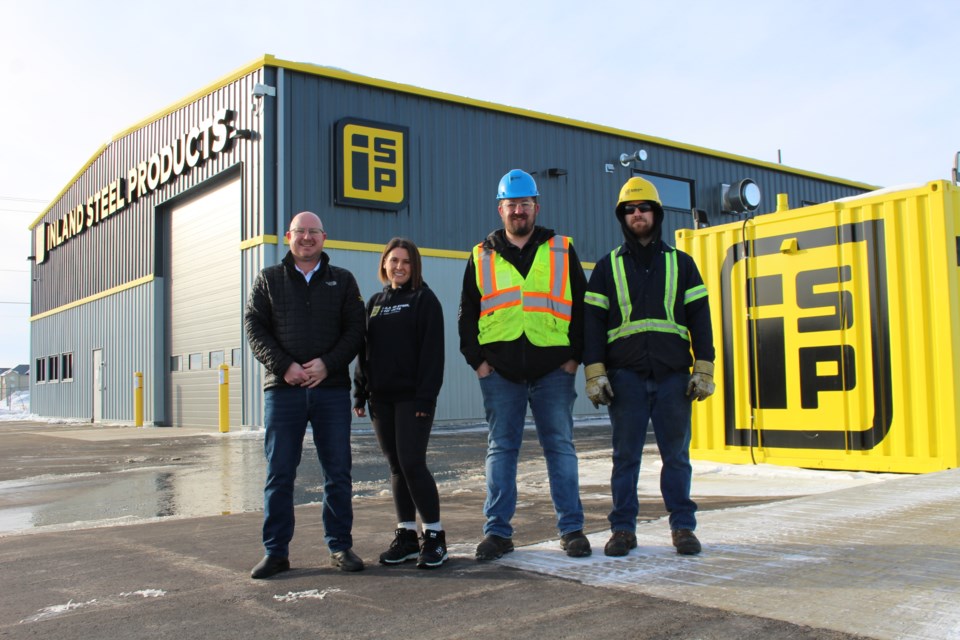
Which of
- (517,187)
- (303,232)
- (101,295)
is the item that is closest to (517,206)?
(517,187)

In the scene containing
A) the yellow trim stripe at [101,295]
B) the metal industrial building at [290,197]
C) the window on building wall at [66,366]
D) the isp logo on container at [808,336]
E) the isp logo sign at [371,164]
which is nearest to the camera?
the isp logo on container at [808,336]

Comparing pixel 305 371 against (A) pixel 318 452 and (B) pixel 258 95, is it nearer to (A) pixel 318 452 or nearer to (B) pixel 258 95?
(A) pixel 318 452

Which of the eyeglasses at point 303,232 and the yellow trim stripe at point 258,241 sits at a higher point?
the yellow trim stripe at point 258,241

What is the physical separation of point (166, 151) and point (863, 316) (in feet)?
59.7

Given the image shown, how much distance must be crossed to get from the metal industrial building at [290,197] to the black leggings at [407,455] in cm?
1281

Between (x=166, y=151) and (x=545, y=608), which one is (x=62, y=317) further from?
(x=545, y=608)

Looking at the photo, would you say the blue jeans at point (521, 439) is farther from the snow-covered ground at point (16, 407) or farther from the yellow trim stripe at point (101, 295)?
the snow-covered ground at point (16, 407)

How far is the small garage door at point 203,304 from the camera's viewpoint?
19.0 m

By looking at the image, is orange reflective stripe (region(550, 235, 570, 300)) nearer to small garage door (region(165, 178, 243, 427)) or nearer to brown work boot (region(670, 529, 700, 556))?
brown work boot (region(670, 529, 700, 556))

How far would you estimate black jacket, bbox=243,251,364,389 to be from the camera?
14.3ft

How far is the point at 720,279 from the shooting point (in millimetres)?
8828

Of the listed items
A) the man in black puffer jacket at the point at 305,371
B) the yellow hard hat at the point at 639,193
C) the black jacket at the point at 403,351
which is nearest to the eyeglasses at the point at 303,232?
the man in black puffer jacket at the point at 305,371

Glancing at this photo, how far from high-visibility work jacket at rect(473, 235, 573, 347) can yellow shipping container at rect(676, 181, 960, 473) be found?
438 centimetres

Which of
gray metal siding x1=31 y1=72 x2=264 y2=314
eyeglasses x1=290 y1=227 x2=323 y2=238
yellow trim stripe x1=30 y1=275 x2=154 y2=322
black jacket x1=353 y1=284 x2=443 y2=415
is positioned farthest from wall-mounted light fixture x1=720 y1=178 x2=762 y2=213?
eyeglasses x1=290 y1=227 x2=323 y2=238
